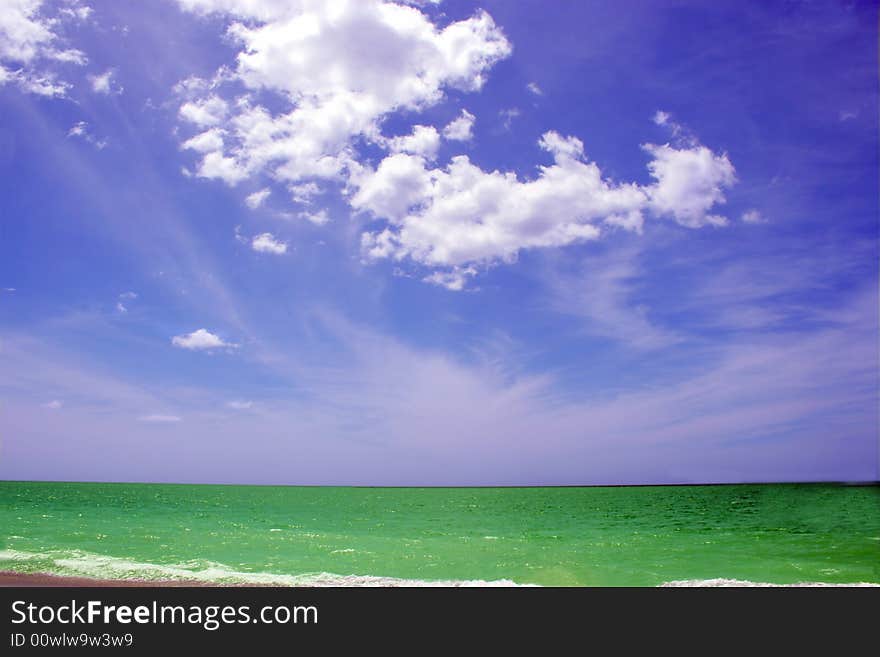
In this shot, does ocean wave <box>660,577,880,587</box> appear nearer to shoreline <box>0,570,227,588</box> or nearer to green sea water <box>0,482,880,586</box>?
green sea water <box>0,482,880,586</box>

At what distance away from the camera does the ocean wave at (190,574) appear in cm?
1382

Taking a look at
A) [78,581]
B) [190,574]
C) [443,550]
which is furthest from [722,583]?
[78,581]

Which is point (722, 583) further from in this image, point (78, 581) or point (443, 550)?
point (78, 581)

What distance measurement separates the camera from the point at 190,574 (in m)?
14.5

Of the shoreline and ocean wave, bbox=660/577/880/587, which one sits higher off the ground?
the shoreline

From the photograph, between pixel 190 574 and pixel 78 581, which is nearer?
pixel 78 581

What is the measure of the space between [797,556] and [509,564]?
9.94 metres

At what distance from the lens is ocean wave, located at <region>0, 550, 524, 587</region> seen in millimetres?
13820

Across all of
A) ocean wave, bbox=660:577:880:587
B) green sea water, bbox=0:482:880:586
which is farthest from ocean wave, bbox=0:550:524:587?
ocean wave, bbox=660:577:880:587

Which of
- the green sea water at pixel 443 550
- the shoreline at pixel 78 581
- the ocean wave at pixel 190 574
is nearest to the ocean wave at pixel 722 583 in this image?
the green sea water at pixel 443 550

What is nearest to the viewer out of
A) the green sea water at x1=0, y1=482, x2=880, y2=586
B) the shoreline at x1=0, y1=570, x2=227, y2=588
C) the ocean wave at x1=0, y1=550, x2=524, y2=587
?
the shoreline at x1=0, y1=570, x2=227, y2=588

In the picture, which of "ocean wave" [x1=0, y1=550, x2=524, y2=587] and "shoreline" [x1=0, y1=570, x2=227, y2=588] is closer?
"shoreline" [x1=0, y1=570, x2=227, y2=588]
